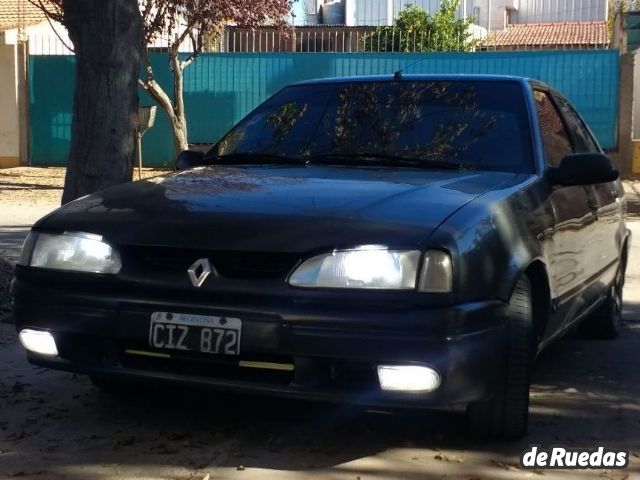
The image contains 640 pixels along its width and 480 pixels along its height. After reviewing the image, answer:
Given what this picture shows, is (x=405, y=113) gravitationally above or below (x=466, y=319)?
above

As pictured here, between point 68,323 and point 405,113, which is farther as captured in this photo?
point 405,113

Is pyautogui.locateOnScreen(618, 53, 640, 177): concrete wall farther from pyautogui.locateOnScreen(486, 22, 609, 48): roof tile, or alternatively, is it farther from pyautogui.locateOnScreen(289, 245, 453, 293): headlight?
pyautogui.locateOnScreen(289, 245, 453, 293): headlight

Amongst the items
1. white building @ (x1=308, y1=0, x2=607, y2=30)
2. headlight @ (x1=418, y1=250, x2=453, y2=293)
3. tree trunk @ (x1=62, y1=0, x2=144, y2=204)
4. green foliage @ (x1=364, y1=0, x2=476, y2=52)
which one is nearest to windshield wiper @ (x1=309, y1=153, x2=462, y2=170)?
headlight @ (x1=418, y1=250, x2=453, y2=293)

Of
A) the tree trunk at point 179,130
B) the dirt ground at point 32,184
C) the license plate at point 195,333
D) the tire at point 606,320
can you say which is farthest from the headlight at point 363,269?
the tree trunk at point 179,130

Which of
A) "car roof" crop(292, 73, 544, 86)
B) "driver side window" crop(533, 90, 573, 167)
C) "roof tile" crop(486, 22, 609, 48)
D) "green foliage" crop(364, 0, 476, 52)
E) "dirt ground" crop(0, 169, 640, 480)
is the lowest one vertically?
"dirt ground" crop(0, 169, 640, 480)

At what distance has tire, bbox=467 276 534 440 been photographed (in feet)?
13.0

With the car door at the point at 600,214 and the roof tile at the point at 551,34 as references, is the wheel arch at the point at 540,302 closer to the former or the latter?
the car door at the point at 600,214

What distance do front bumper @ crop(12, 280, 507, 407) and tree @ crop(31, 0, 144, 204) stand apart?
7.78 feet

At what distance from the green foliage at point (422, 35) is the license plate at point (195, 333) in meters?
15.2

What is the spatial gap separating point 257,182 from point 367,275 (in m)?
0.99

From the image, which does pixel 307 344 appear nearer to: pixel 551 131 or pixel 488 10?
pixel 551 131

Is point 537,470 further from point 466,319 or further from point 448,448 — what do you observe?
point 466,319

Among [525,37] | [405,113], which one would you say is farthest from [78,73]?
[525,37]

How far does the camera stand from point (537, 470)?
397 cm
